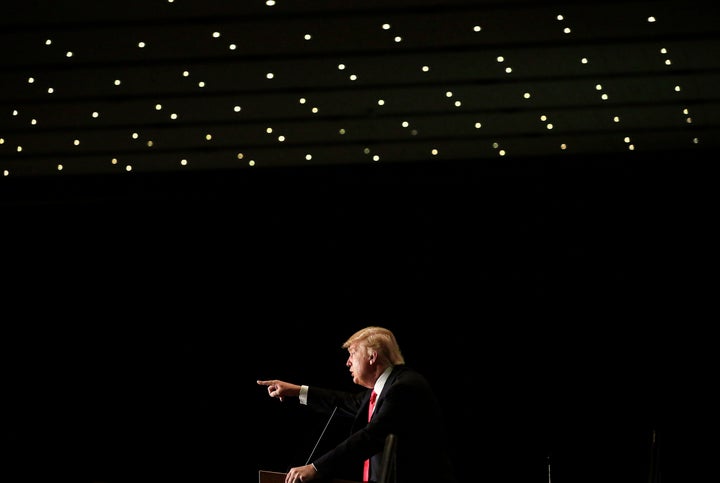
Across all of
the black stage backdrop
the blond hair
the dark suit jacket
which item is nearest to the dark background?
the black stage backdrop

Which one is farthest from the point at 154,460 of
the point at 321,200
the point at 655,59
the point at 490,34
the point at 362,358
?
the point at 655,59

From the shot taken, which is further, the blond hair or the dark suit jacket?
the blond hair

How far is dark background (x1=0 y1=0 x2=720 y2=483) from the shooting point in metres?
5.81

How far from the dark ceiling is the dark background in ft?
0.05

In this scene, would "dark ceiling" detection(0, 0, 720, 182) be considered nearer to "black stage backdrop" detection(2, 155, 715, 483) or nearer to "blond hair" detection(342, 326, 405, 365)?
"black stage backdrop" detection(2, 155, 715, 483)

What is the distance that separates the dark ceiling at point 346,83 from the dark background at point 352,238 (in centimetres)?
2

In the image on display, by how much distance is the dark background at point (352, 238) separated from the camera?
581cm

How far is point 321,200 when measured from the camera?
594 cm

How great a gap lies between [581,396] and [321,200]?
2061mm

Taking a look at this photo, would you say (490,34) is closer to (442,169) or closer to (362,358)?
(442,169)

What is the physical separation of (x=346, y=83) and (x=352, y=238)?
100cm

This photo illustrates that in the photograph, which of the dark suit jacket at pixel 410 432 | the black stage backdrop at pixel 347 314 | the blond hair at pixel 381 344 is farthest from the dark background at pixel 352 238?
the dark suit jacket at pixel 410 432

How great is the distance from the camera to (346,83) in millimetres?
5980

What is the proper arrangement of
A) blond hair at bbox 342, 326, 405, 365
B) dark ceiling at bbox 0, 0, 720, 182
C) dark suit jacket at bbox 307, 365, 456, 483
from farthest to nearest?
dark ceiling at bbox 0, 0, 720, 182 → blond hair at bbox 342, 326, 405, 365 → dark suit jacket at bbox 307, 365, 456, 483
